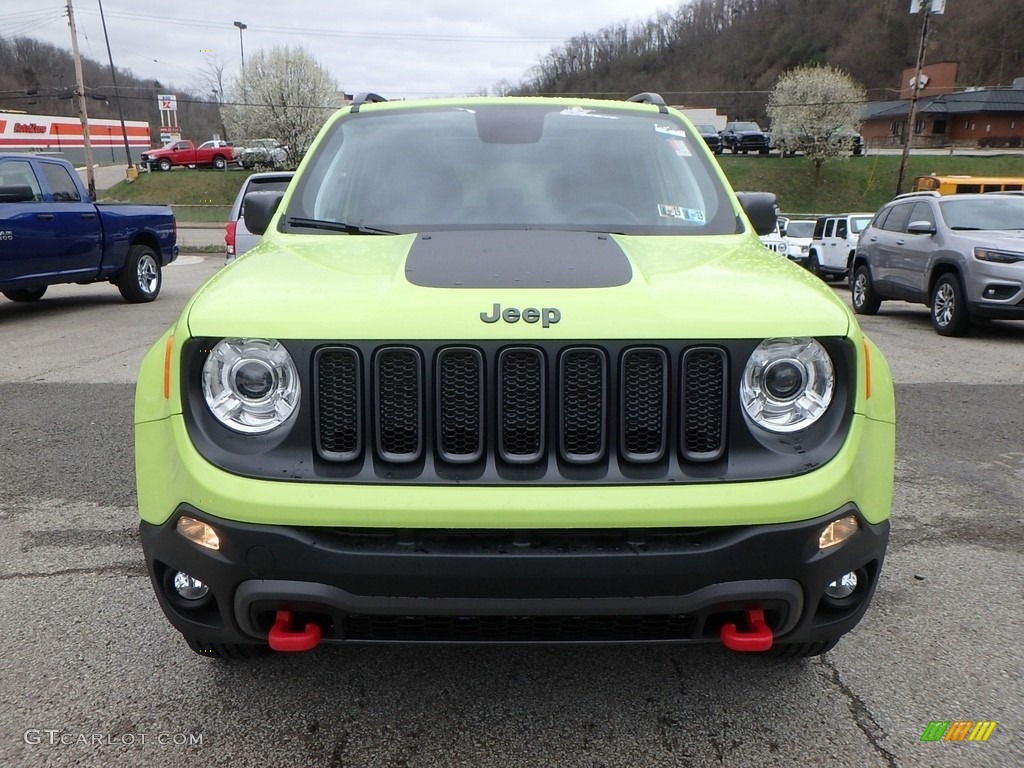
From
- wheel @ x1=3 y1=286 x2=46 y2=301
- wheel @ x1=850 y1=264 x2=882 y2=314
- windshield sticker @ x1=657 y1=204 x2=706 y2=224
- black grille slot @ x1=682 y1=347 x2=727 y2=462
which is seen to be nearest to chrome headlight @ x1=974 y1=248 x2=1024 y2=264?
wheel @ x1=850 y1=264 x2=882 y2=314

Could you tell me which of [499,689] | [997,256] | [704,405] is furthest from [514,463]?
[997,256]

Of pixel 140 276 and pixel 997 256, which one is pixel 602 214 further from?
pixel 140 276

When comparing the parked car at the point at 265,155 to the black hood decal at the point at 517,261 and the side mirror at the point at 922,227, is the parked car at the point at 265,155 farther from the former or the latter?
the black hood decal at the point at 517,261

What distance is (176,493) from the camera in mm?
1937

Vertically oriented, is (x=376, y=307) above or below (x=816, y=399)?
above

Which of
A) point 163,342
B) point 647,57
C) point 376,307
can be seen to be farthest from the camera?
point 647,57

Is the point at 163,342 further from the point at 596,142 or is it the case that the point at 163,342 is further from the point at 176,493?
the point at 596,142

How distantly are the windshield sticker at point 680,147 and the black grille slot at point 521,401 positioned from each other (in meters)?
1.81

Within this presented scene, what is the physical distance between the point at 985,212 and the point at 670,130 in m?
8.42

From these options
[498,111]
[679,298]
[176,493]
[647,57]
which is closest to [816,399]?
[679,298]

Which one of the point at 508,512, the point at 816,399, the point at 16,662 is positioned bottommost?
the point at 16,662

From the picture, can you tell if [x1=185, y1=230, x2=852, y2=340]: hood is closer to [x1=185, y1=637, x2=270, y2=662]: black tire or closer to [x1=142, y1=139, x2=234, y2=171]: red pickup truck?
[x1=185, y1=637, x2=270, y2=662]: black tire

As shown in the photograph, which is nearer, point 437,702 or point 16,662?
point 437,702

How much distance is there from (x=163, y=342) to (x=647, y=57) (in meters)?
114
